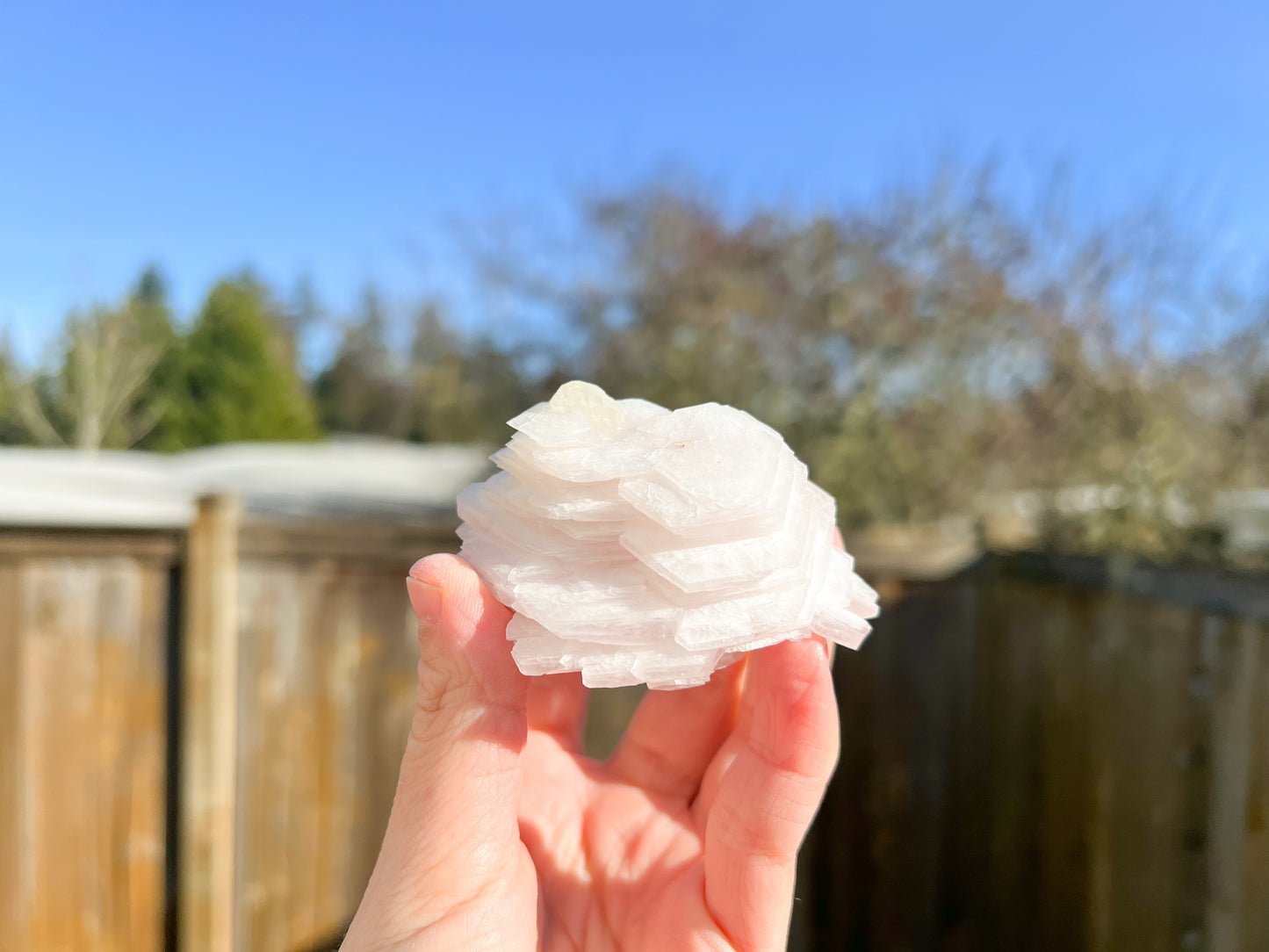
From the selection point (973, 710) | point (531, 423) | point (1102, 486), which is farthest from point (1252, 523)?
point (531, 423)

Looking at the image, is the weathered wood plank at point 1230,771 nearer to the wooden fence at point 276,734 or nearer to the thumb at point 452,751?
the wooden fence at point 276,734

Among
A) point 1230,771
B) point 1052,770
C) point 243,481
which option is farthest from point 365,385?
point 1230,771

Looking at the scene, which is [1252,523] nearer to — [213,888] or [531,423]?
[531,423]

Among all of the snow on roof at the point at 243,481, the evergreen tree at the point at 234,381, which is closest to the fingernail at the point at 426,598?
the snow on roof at the point at 243,481

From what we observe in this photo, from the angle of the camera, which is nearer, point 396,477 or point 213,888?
point 213,888

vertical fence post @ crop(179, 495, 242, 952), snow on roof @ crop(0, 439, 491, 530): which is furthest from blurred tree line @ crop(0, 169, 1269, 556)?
vertical fence post @ crop(179, 495, 242, 952)
